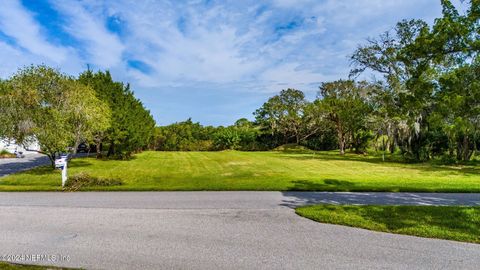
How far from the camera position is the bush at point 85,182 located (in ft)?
38.8

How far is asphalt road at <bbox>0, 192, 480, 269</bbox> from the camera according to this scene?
4863 millimetres

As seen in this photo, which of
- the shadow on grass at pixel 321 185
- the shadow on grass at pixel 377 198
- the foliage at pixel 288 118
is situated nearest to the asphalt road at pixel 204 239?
the shadow on grass at pixel 377 198

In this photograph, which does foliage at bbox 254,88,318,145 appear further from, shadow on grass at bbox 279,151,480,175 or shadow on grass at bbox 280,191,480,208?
shadow on grass at bbox 280,191,480,208

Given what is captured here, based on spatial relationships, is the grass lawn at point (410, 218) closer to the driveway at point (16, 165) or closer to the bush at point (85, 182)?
the bush at point (85, 182)

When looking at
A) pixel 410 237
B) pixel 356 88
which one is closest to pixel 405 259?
pixel 410 237

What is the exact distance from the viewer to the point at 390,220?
709 cm

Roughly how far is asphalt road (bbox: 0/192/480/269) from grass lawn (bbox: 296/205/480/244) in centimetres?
34

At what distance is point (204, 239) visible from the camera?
5.95m

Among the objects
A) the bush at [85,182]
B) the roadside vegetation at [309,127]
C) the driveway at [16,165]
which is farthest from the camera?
the driveway at [16,165]

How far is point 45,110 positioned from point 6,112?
5.18ft

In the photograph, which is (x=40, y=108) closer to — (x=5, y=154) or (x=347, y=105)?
(x=5, y=154)

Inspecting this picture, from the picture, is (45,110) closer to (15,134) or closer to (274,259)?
(15,134)

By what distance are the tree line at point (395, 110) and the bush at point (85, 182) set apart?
34.4ft

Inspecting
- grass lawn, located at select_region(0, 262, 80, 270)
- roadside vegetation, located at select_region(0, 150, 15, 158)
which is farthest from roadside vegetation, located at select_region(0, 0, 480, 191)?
roadside vegetation, located at select_region(0, 150, 15, 158)
